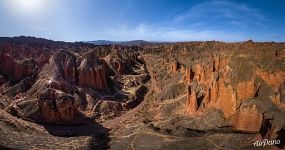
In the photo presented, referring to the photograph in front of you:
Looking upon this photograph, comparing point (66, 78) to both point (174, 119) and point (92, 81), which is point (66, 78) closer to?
point (92, 81)

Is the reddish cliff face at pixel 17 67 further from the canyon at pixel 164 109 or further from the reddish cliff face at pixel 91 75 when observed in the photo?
the reddish cliff face at pixel 91 75

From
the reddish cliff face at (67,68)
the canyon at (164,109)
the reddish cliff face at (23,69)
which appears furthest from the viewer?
the reddish cliff face at (23,69)

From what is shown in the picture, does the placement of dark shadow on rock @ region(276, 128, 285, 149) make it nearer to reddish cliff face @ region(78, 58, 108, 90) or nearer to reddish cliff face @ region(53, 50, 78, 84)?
reddish cliff face @ region(78, 58, 108, 90)

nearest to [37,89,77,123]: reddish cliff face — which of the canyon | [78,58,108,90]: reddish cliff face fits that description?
the canyon

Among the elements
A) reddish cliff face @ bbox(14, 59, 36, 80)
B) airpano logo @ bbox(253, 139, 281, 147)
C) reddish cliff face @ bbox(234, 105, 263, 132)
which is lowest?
airpano logo @ bbox(253, 139, 281, 147)

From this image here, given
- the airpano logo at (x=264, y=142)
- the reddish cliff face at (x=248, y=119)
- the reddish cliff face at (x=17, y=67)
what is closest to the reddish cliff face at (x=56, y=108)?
the reddish cliff face at (x=248, y=119)

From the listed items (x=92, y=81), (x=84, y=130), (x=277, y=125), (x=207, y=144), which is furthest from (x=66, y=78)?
(x=277, y=125)
